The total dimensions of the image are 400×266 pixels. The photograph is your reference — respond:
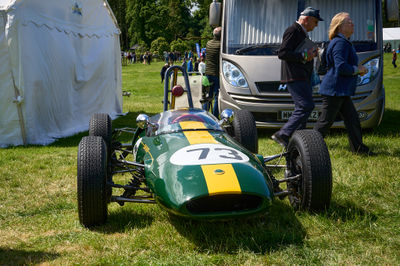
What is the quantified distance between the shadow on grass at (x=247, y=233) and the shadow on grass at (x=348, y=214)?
0.33m

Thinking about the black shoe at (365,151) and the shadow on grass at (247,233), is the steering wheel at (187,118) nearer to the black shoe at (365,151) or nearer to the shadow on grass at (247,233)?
the shadow on grass at (247,233)

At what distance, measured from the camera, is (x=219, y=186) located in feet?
9.67

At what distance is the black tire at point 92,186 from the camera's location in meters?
3.39

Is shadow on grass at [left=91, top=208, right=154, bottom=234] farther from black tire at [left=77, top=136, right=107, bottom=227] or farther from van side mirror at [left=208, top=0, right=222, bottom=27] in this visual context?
van side mirror at [left=208, top=0, right=222, bottom=27]

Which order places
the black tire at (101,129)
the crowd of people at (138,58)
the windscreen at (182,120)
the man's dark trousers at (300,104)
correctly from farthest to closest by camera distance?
1. the crowd of people at (138,58)
2. the man's dark trousers at (300,104)
3. the black tire at (101,129)
4. the windscreen at (182,120)

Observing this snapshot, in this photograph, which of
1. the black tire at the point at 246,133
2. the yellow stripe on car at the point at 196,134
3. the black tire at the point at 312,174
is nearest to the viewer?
the black tire at the point at 312,174

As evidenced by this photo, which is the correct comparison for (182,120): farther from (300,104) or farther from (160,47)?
(160,47)

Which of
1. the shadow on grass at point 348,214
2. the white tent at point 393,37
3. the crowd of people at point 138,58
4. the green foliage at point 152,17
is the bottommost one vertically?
the shadow on grass at point 348,214

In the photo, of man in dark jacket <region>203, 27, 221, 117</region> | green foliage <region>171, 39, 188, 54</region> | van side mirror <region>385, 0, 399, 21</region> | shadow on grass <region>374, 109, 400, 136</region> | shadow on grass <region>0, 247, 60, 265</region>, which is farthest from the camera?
green foliage <region>171, 39, 188, 54</region>

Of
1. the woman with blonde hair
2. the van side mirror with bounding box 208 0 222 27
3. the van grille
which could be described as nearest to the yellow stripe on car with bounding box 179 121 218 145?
the woman with blonde hair

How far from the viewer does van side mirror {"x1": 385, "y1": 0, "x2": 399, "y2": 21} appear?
23.1ft

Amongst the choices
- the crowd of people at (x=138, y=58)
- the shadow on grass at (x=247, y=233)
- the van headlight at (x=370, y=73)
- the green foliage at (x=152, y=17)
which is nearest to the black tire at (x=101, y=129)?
the shadow on grass at (x=247, y=233)

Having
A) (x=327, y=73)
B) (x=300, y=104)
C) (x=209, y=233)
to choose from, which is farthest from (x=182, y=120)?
(x=327, y=73)

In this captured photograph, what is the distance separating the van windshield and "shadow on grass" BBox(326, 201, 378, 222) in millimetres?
3976
